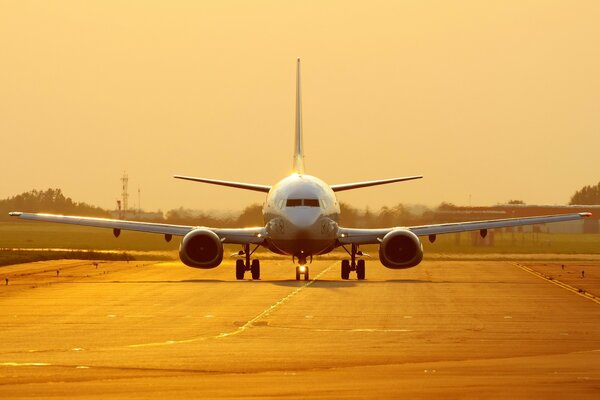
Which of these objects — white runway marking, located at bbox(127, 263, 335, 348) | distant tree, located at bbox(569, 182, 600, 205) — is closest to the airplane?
white runway marking, located at bbox(127, 263, 335, 348)

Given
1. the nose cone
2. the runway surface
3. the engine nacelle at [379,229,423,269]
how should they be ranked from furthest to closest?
the engine nacelle at [379,229,423,269]
the nose cone
the runway surface

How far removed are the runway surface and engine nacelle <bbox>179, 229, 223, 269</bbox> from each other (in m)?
2.80

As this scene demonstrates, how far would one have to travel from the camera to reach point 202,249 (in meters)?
51.9

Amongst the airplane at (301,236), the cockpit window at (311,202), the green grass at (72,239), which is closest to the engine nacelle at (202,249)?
the airplane at (301,236)

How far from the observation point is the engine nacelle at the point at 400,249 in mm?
51250

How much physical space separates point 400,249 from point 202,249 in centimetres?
730

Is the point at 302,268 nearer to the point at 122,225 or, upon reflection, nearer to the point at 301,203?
the point at 301,203

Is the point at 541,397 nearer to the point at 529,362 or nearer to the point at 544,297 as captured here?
the point at 529,362

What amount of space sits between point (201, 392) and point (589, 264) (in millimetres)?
52932

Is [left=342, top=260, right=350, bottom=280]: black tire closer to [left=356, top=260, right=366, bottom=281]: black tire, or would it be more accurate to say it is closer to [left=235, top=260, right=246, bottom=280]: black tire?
[left=356, top=260, right=366, bottom=281]: black tire

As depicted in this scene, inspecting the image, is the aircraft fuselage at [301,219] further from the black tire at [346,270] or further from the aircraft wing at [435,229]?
the aircraft wing at [435,229]

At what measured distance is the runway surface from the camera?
58.0 ft

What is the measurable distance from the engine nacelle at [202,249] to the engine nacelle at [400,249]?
600 cm

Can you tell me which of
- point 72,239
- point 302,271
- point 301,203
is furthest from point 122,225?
point 72,239
